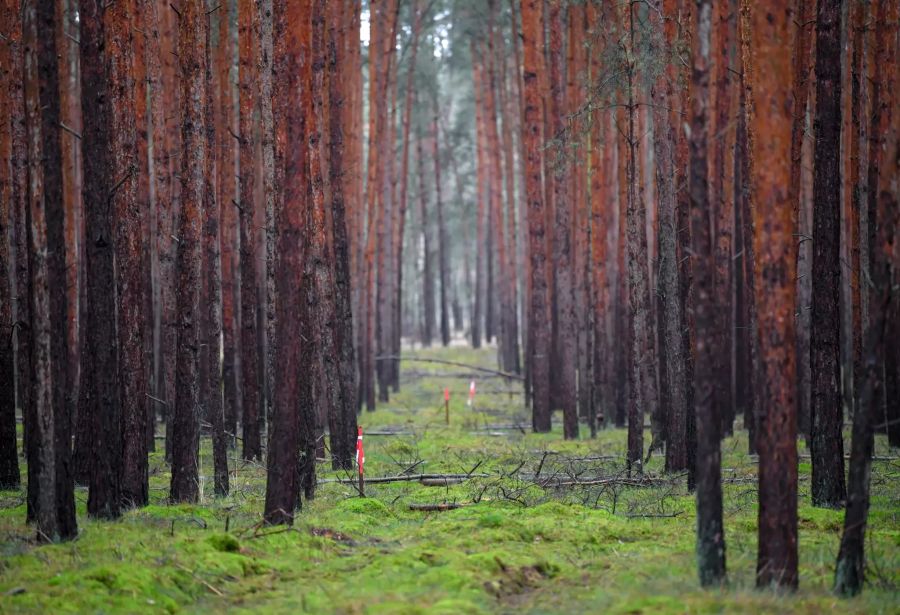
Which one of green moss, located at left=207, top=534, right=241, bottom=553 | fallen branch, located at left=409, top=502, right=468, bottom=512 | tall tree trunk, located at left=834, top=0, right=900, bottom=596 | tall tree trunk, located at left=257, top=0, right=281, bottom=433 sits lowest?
fallen branch, located at left=409, top=502, right=468, bottom=512

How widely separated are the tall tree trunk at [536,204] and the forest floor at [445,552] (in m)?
4.96

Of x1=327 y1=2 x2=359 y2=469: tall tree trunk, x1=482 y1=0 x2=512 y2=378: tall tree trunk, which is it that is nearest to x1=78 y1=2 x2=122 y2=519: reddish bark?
x1=327 y1=2 x2=359 y2=469: tall tree trunk

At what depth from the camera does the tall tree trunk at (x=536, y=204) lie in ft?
63.0

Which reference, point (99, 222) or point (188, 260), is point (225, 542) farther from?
point (188, 260)

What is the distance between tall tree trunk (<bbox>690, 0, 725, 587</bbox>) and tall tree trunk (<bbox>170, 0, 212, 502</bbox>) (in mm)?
6075

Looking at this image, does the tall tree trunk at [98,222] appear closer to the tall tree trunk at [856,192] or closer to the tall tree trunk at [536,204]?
the tall tree trunk at [856,192]

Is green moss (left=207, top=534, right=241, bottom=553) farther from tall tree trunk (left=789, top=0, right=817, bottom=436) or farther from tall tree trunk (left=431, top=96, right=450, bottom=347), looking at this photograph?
tall tree trunk (left=431, top=96, right=450, bottom=347)

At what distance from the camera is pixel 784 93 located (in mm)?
7719

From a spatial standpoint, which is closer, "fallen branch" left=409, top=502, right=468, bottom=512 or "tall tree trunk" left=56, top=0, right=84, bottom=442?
"fallen branch" left=409, top=502, right=468, bottom=512

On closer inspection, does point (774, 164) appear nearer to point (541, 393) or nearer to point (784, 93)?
point (784, 93)

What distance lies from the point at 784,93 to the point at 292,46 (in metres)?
5.09

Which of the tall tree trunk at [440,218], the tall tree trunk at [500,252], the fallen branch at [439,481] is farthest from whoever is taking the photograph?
the tall tree trunk at [440,218]

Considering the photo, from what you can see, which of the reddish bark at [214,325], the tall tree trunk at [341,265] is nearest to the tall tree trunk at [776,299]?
the reddish bark at [214,325]

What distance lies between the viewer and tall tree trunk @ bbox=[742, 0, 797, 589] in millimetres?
7645
